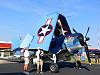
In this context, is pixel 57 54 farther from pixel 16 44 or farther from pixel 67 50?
pixel 16 44

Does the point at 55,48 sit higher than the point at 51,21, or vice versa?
the point at 51,21

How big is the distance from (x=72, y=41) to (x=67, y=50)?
35.5 inches

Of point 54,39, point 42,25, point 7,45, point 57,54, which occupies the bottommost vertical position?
point 57,54

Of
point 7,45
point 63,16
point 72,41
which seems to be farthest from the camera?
point 7,45

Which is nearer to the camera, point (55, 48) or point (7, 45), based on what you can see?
point (55, 48)

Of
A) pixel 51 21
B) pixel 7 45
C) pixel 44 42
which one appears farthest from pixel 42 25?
pixel 7 45

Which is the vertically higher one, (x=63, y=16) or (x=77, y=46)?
(x=63, y=16)

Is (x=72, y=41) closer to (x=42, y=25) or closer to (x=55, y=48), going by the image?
(x=55, y=48)

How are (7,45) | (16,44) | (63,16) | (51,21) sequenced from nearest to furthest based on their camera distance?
(51,21)
(63,16)
(16,44)
(7,45)

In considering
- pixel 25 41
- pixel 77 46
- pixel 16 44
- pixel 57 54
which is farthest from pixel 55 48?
pixel 16 44

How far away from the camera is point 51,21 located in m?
22.8

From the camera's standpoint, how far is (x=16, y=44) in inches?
1101

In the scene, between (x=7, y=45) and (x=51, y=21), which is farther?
(x=7, y=45)

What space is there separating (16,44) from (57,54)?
7.85 meters
